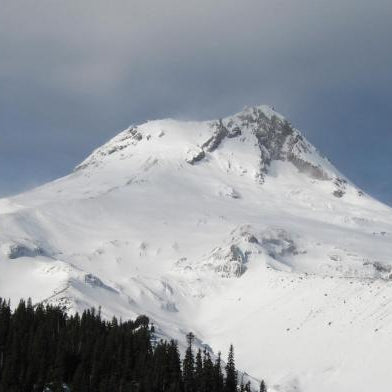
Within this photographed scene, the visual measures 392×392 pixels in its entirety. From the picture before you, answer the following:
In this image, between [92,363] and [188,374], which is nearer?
[92,363]

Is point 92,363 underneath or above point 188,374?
underneath

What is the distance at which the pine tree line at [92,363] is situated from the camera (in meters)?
116

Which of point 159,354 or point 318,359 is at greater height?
point 318,359

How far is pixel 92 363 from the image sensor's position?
410 feet

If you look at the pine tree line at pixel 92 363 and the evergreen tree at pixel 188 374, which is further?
the evergreen tree at pixel 188 374

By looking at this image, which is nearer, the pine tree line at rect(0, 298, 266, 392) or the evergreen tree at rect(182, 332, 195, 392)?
the pine tree line at rect(0, 298, 266, 392)

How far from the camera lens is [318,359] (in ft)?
512

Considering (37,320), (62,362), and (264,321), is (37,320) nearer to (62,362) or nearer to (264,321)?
(62,362)

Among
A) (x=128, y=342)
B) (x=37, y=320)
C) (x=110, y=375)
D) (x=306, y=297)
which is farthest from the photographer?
(x=306, y=297)

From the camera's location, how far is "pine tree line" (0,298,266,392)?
115875 mm

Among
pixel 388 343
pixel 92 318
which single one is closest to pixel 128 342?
pixel 92 318

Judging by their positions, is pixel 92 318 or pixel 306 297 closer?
pixel 92 318

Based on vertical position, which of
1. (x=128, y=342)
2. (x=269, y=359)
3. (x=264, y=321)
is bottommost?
(x=128, y=342)

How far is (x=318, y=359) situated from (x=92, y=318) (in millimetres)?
45667
